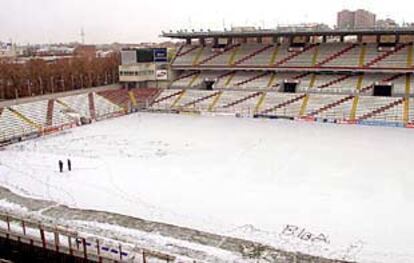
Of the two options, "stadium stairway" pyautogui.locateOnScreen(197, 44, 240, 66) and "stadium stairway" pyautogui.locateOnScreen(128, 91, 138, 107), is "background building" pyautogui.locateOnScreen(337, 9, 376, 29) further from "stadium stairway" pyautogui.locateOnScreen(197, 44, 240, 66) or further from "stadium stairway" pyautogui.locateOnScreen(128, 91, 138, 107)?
"stadium stairway" pyautogui.locateOnScreen(128, 91, 138, 107)

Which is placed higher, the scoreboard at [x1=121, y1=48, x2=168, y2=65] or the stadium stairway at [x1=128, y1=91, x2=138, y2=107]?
the scoreboard at [x1=121, y1=48, x2=168, y2=65]

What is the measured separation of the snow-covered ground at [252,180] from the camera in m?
11.7

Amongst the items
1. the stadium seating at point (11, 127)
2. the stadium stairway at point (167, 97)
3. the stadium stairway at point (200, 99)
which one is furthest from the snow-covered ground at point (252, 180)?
the stadium stairway at point (167, 97)

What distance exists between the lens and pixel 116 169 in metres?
18.0

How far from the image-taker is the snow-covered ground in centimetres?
1173

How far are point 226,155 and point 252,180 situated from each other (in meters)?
4.00

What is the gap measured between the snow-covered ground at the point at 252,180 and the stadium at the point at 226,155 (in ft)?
0.22

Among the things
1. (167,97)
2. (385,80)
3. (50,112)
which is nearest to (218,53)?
(167,97)

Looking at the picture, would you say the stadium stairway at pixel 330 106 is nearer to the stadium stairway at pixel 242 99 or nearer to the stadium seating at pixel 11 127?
the stadium stairway at pixel 242 99

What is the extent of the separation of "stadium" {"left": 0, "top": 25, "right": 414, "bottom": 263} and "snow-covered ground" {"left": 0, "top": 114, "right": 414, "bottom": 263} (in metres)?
0.07

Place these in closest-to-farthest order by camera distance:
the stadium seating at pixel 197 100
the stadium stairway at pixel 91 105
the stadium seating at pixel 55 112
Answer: the stadium seating at pixel 55 112, the stadium stairway at pixel 91 105, the stadium seating at pixel 197 100

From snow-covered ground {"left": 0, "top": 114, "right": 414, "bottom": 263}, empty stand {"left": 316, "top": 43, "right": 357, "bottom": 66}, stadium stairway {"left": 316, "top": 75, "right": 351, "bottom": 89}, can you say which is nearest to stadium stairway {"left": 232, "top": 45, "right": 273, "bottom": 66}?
empty stand {"left": 316, "top": 43, "right": 357, "bottom": 66}

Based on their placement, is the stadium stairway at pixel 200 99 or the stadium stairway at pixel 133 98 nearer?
the stadium stairway at pixel 200 99

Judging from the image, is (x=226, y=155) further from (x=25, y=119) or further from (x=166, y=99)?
(x=166, y=99)
